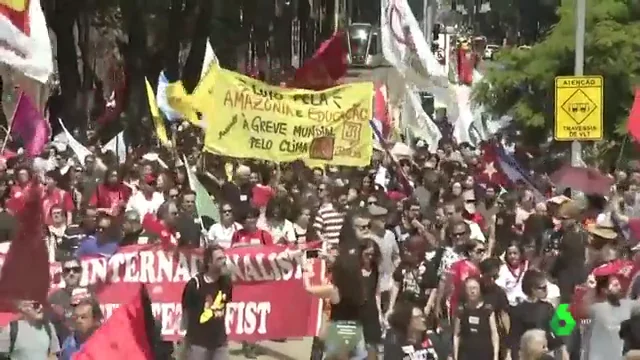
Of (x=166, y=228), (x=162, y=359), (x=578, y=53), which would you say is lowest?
(x=162, y=359)

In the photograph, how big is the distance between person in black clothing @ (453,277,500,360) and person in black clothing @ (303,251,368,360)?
765mm

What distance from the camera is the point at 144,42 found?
1267 inches

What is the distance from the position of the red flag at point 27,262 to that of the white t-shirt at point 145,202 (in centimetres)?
495

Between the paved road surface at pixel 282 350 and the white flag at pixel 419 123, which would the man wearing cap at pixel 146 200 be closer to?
the paved road surface at pixel 282 350

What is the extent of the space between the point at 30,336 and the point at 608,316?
3.93 m

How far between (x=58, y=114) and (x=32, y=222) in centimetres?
2253

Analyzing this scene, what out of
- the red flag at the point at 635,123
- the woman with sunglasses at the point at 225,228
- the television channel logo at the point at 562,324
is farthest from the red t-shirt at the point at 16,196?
the red flag at the point at 635,123

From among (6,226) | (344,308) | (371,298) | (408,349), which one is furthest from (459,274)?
(6,226)

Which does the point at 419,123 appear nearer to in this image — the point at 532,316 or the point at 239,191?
the point at 239,191

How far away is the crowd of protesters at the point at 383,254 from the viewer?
9555 millimetres

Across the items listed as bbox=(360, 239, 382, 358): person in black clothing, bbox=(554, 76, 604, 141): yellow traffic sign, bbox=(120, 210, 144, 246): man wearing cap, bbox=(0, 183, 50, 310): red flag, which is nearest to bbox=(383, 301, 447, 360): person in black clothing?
bbox=(360, 239, 382, 358): person in black clothing

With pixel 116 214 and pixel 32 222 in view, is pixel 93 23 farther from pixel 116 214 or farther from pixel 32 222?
pixel 32 222

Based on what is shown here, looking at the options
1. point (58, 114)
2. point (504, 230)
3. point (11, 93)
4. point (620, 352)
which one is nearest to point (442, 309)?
point (620, 352)

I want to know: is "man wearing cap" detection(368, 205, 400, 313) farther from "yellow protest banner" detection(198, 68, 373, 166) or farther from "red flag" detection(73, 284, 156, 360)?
"red flag" detection(73, 284, 156, 360)
